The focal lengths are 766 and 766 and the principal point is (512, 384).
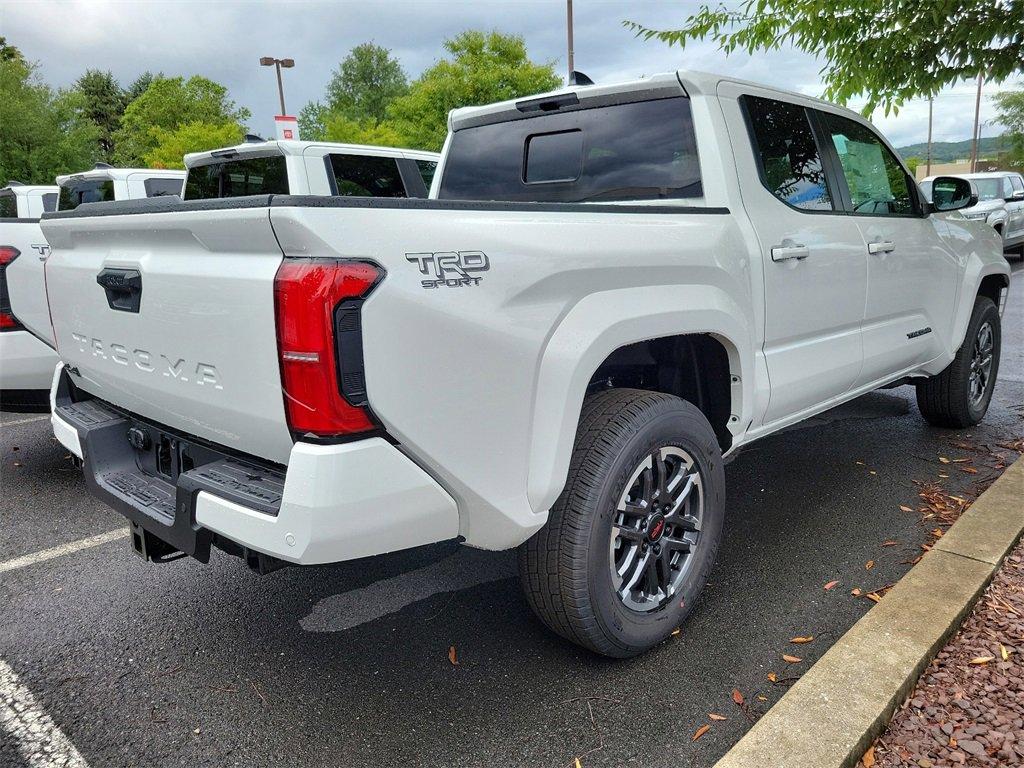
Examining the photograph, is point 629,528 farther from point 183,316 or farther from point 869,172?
point 869,172

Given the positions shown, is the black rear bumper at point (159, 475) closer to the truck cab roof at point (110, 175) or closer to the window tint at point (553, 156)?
the window tint at point (553, 156)

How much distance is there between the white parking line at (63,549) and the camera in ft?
12.0

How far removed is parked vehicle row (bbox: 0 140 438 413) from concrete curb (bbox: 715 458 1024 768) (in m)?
3.60

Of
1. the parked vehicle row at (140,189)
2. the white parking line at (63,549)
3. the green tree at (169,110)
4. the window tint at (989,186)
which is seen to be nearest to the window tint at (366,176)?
the parked vehicle row at (140,189)

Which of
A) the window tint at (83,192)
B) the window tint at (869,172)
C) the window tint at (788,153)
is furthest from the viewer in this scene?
the window tint at (83,192)

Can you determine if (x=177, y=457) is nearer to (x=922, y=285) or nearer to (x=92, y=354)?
(x=92, y=354)

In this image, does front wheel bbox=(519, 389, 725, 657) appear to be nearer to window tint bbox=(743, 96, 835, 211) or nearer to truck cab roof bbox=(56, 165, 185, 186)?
window tint bbox=(743, 96, 835, 211)

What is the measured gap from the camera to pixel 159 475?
8.42 ft

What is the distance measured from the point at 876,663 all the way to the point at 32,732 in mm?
2631

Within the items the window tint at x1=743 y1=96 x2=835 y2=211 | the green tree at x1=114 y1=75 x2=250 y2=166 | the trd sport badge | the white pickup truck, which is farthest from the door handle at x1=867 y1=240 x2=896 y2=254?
the green tree at x1=114 y1=75 x2=250 y2=166

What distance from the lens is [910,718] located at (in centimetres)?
225

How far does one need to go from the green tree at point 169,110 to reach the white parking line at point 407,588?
43079mm

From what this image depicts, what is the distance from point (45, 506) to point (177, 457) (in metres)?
2.54

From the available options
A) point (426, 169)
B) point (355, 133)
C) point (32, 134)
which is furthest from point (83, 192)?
point (355, 133)
